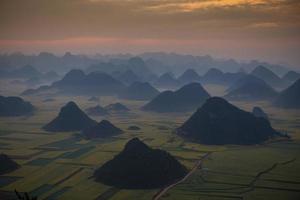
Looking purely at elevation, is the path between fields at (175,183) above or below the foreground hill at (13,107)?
below

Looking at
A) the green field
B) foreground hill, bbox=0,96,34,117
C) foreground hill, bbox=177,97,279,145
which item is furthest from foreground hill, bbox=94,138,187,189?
foreground hill, bbox=0,96,34,117

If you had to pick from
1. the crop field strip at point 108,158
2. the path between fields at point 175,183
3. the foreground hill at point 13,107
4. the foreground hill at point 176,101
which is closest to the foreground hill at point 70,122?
the crop field strip at point 108,158

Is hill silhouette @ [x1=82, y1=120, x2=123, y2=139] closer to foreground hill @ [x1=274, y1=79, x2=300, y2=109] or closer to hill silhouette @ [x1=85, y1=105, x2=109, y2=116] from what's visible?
hill silhouette @ [x1=85, y1=105, x2=109, y2=116]

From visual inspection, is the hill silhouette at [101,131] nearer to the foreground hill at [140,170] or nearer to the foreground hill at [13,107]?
the foreground hill at [140,170]

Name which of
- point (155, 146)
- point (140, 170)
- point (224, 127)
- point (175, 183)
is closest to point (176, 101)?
point (224, 127)

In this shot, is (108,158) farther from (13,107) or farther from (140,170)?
(13,107)

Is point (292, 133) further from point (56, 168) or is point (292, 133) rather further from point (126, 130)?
point (56, 168)
